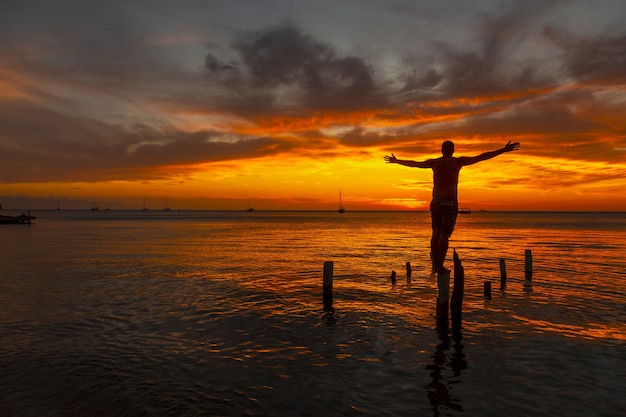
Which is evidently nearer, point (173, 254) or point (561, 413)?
point (561, 413)

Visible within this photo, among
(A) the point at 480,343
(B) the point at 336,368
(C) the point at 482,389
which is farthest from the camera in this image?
(A) the point at 480,343

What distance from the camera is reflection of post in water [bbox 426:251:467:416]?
900 centimetres

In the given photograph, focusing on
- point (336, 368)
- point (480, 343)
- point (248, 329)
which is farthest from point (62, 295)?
point (480, 343)

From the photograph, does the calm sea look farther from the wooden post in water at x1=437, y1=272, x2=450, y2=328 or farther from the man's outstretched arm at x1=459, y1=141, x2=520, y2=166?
the man's outstretched arm at x1=459, y1=141, x2=520, y2=166

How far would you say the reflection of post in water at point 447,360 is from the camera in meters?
9.00

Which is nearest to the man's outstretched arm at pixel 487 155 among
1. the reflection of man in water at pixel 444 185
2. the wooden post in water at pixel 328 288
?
the reflection of man in water at pixel 444 185

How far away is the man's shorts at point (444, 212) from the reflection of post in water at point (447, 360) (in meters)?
2.15

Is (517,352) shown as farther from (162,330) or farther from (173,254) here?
(173,254)

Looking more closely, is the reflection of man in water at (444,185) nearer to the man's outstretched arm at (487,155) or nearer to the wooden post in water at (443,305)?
the man's outstretched arm at (487,155)

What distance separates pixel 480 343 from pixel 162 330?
10186 millimetres

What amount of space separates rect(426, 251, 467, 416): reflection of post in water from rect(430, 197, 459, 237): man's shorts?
2146 mm

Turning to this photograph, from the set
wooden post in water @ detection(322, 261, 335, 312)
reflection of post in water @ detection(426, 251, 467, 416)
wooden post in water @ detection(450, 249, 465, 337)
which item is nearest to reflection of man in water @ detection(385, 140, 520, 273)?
wooden post in water @ detection(450, 249, 465, 337)

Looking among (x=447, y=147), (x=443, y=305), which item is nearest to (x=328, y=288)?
(x=443, y=305)

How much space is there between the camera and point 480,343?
12.8 metres
